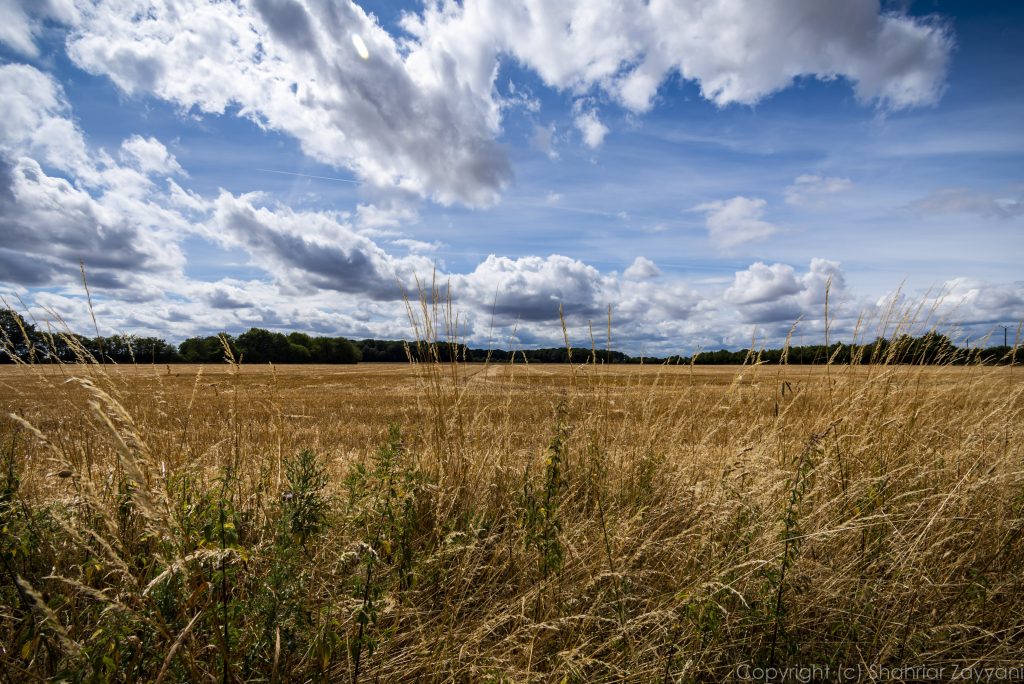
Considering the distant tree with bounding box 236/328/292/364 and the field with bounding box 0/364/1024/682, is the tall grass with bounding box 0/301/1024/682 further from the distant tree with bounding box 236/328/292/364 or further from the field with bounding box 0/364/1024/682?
the distant tree with bounding box 236/328/292/364

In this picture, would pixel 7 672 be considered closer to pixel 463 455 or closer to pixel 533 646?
pixel 533 646

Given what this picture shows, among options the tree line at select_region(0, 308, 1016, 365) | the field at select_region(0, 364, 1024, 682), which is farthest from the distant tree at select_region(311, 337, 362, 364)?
the field at select_region(0, 364, 1024, 682)

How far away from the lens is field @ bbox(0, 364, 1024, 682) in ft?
6.03

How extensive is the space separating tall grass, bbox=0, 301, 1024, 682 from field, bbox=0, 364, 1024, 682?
0.06 feet

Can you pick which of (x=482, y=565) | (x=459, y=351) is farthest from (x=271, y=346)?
(x=482, y=565)

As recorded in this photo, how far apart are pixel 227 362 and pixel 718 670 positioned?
353 centimetres

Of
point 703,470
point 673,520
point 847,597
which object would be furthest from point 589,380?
point 847,597

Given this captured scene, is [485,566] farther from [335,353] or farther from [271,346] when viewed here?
[335,353]

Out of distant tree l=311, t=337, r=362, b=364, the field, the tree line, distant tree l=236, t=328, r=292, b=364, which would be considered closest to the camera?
the field

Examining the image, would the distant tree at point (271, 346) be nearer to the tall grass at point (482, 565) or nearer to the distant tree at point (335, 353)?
the distant tree at point (335, 353)

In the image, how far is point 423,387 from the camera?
4.41 metres

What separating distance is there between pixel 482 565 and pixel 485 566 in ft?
0.85

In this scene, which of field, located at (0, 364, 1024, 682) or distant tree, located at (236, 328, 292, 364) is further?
distant tree, located at (236, 328, 292, 364)

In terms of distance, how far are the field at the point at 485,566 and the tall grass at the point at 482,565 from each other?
0.02 meters
